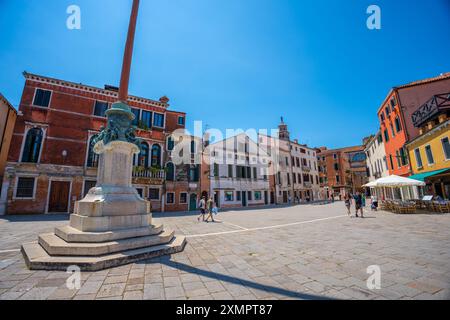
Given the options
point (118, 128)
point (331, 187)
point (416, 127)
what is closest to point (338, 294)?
point (118, 128)

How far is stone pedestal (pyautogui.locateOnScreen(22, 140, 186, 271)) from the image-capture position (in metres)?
3.82

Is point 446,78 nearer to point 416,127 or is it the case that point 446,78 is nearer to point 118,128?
point 416,127

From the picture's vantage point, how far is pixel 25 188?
49.6ft

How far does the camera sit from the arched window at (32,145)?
15.7 m

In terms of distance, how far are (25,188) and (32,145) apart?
3.70 m

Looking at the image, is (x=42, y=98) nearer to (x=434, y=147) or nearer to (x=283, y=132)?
(x=434, y=147)

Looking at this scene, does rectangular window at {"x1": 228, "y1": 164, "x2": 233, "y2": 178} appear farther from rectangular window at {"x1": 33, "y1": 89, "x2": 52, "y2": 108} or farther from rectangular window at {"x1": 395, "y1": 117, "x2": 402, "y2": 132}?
rectangular window at {"x1": 33, "y1": 89, "x2": 52, "y2": 108}

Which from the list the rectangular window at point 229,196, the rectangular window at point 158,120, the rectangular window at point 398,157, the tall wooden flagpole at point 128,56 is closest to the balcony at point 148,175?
the rectangular window at point 158,120

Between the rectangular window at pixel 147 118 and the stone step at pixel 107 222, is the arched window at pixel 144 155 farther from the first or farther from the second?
the stone step at pixel 107 222

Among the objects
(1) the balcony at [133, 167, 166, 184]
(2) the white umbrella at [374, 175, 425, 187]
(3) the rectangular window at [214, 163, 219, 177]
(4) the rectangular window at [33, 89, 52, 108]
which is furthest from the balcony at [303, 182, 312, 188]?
(4) the rectangular window at [33, 89, 52, 108]

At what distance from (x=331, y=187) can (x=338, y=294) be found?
4901cm

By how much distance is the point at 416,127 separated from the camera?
15648mm

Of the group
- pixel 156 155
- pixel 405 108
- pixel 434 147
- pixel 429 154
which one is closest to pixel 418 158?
pixel 429 154
